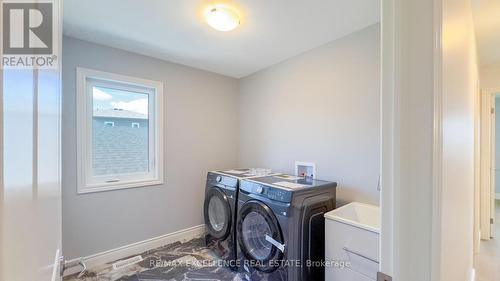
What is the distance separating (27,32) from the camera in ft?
1.31

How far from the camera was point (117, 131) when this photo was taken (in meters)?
2.53

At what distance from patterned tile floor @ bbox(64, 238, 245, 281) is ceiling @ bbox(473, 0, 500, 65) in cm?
298

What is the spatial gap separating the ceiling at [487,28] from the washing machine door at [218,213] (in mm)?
2620

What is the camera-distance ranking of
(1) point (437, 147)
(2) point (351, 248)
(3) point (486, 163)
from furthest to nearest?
1. (3) point (486, 163)
2. (2) point (351, 248)
3. (1) point (437, 147)

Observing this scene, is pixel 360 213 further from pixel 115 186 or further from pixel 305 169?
pixel 115 186

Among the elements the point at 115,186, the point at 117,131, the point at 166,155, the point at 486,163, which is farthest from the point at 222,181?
the point at 486,163

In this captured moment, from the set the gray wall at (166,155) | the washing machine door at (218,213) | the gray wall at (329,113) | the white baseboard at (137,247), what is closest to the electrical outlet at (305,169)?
the gray wall at (329,113)

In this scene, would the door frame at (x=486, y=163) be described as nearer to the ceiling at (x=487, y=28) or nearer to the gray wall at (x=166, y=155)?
the ceiling at (x=487, y=28)

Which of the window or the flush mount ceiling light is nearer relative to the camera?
the flush mount ceiling light

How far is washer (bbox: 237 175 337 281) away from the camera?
1.65m

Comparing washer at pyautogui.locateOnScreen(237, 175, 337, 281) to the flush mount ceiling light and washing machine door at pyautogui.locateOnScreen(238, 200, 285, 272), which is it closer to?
washing machine door at pyautogui.locateOnScreen(238, 200, 285, 272)

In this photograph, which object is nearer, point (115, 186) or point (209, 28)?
point (209, 28)

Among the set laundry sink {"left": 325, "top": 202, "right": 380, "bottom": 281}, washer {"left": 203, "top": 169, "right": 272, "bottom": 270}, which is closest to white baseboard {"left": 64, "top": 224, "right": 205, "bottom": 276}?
washer {"left": 203, "top": 169, "right": 272, "bottom": 270}

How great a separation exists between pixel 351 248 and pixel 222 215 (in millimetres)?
1373
